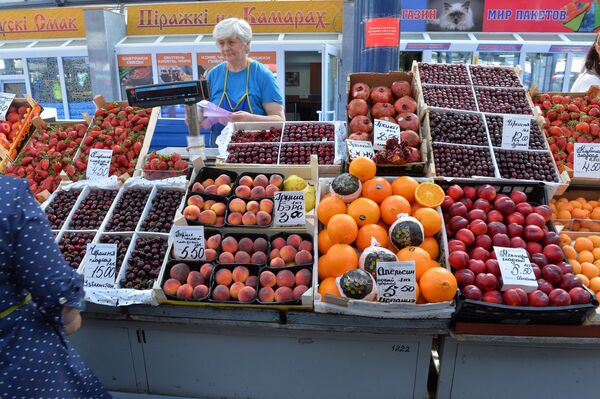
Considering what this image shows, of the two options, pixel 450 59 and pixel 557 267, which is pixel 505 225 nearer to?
pixel 557 267

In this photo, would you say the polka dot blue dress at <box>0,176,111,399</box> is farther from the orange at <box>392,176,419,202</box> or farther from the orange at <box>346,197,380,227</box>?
the orange at <box>392,176,419,202</box>

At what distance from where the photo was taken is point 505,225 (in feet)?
7.23

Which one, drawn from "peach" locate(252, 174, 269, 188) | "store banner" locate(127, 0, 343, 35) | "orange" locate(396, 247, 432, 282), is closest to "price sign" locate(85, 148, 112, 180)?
"peach" locate(252, 174, 269, 188)

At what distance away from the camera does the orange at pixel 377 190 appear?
7.39 ft

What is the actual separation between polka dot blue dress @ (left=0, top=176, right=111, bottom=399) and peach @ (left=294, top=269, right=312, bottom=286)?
37.6 inches

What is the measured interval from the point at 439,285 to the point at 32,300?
5.38 ft

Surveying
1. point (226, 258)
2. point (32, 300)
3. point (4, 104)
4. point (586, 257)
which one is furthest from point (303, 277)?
point (4, 104)

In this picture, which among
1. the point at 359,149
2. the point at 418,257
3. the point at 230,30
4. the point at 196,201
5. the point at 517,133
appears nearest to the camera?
the point at 418,257

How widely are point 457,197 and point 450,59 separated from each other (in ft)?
23.8

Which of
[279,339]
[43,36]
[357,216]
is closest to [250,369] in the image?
[279,339]

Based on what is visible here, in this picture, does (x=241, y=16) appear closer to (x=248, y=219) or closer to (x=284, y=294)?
(x=248, y=219)

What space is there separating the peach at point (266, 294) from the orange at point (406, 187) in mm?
897

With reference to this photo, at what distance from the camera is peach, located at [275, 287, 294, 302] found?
1968mm

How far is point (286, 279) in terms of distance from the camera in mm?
2021
